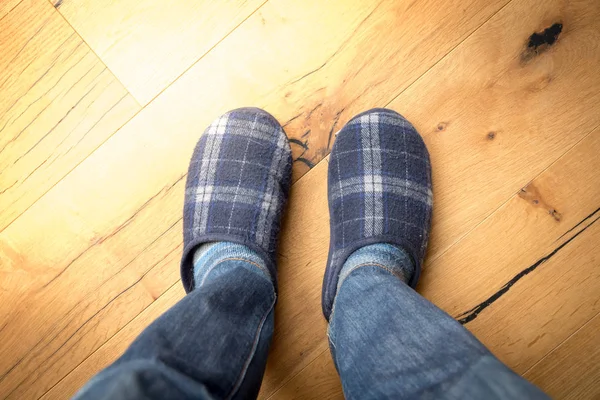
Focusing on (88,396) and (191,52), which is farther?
(191,52)

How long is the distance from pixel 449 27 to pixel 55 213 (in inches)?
32.6

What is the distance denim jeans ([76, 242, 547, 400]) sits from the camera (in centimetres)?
43

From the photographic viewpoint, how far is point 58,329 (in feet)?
2.72

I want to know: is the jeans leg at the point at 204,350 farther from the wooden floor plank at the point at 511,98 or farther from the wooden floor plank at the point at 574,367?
the wooden floor plank at the point at 574,367

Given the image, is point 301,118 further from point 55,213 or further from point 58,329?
point 58,329

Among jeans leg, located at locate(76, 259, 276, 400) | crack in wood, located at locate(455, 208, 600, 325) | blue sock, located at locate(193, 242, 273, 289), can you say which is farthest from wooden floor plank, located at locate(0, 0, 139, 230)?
crack in wood, located at locate(455, 208, 600, 325)

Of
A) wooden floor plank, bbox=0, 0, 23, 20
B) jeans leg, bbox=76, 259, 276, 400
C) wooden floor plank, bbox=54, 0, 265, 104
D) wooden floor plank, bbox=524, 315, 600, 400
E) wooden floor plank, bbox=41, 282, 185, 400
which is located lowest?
wooden floor plank, bbox=524, 315, 600, 400

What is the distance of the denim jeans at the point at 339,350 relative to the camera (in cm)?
43

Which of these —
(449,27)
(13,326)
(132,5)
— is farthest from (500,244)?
(13,326)

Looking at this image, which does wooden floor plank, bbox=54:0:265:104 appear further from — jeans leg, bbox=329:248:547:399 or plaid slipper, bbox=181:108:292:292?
jeans leg, bbox=329:248:547:399

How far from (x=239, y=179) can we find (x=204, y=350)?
389 mm

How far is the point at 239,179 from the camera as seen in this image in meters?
0.82

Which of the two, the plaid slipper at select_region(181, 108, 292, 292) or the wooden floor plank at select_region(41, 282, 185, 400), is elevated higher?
the plaid slipper at select_region(181, 108, 292, 292)

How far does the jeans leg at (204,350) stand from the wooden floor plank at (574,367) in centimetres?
53
